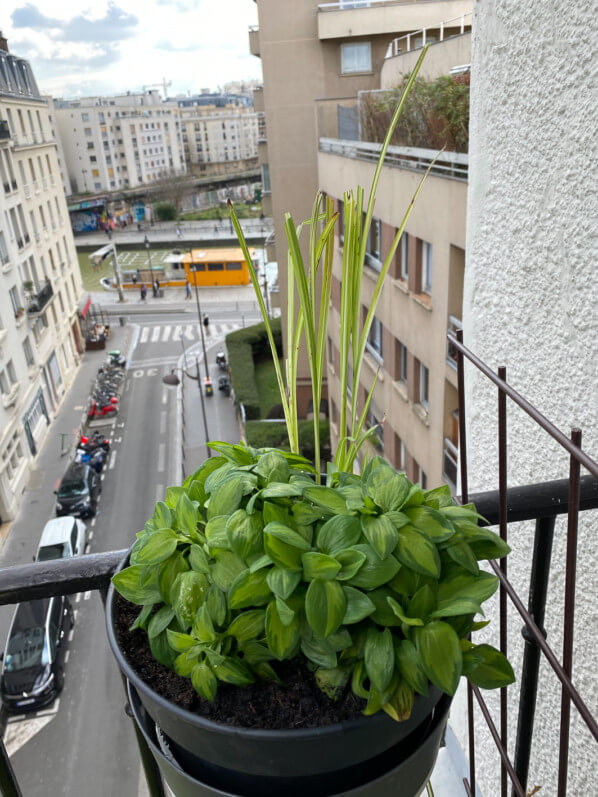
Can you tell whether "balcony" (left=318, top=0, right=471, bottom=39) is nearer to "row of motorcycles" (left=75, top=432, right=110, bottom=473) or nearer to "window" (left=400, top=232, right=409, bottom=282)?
"window" (left=400, top=232, right=409, bottom=282)

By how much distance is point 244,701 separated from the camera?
3.00 ft

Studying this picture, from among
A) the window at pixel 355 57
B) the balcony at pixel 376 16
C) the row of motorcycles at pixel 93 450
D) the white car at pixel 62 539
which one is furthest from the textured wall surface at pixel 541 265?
Answer: the row of motorcycles at pixel 93 450

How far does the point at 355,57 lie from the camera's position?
15422mm

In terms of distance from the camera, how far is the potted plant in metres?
0.83

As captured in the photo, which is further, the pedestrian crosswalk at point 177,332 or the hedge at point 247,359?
the pedestrian crosswalk at point 177,332

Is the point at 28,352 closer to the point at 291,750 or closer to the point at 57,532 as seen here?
the point at 57,532

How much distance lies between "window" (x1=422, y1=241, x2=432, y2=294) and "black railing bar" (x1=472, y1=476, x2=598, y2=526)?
7.12m

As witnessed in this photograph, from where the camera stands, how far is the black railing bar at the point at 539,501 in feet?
4.04

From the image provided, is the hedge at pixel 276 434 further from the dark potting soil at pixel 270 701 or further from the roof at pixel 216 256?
the roof at pixel 216 256

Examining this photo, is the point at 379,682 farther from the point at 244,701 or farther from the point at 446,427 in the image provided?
the point at 446,427

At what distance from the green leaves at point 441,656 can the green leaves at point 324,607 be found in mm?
117

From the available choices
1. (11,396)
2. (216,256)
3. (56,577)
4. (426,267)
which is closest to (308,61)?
(426,267)

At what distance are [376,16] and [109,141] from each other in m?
58.4

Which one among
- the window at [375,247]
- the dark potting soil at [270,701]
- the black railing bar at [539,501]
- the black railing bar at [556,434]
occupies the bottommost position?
the window at [375,247]
